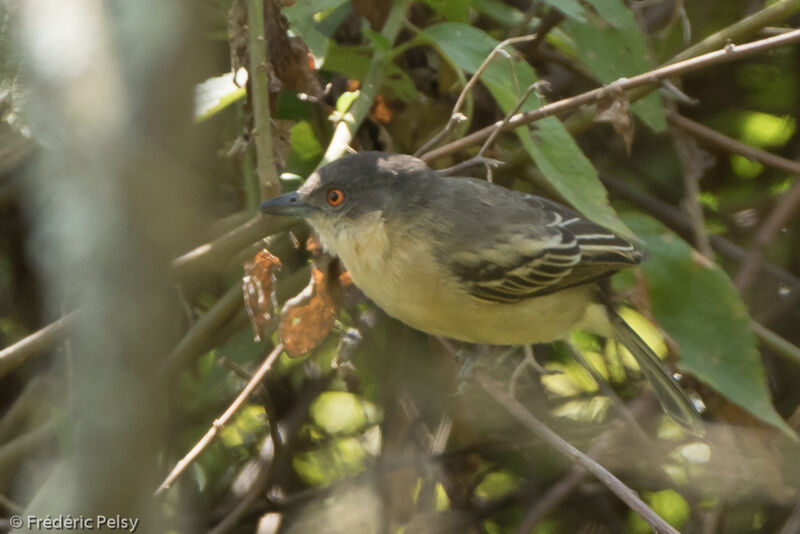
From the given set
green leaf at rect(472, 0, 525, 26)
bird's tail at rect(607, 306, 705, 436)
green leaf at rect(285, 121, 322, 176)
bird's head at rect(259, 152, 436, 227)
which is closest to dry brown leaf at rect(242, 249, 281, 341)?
bird's head at rect(259, 152, 436, 227)

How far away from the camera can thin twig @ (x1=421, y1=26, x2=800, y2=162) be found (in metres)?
2.21

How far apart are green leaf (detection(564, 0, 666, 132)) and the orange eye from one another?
0.91m

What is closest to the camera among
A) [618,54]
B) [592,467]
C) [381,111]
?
[592,467]

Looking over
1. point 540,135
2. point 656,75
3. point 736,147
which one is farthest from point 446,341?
point 656,75

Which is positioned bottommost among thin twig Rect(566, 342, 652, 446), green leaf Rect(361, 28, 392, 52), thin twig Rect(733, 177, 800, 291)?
thin twig Rect(566, 342, 652, 446)

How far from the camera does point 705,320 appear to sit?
9.60ft

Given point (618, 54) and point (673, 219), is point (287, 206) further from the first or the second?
point (673, 219)

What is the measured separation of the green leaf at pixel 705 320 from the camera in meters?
2.77

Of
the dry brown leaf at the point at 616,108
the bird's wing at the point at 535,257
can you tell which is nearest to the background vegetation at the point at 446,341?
the dry brown leaf at the point at 616,108

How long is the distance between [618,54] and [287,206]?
1226 millimetres

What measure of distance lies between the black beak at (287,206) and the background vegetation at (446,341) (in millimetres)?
68

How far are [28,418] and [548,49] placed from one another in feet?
7.90

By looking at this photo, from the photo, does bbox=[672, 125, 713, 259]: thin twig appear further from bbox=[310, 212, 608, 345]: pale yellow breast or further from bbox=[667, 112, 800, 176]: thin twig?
bbox=[310, 212, 608, 345]: pale yellow breast

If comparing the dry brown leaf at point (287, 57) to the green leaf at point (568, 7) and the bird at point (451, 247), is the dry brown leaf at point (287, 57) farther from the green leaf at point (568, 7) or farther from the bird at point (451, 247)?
the green leaf at point (568, 7)
